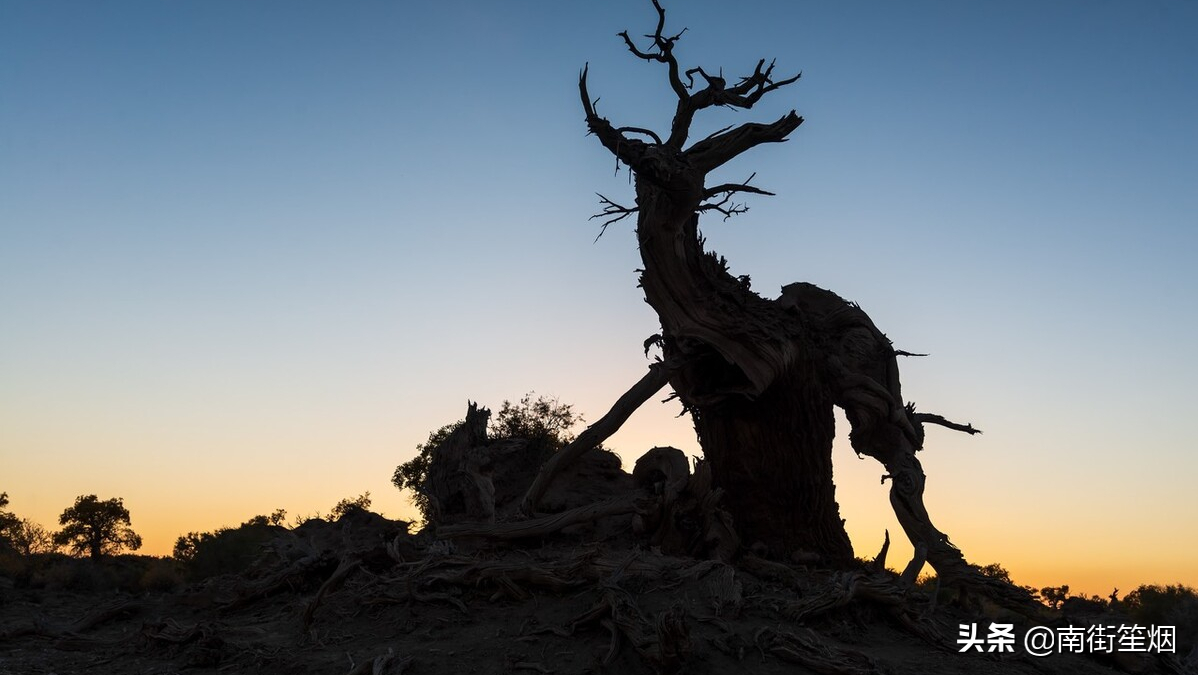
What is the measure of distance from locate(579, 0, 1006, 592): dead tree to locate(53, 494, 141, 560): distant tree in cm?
1966

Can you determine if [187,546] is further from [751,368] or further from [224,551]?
[751,368]

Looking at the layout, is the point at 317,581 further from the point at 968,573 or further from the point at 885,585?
the point at 968,573

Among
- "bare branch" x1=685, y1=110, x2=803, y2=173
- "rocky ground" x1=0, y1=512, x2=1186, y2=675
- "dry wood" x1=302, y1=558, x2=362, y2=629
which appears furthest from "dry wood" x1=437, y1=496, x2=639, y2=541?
"bare branch" x1=685, y1=110, x2=803, y2=173

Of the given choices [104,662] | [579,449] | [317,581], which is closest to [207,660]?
[104,662]

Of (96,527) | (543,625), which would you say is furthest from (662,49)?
(96,527)

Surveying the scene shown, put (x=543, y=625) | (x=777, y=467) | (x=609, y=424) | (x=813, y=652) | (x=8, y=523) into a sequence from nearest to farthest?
(x=813, y=652) → (x=543, y=625) → (x=777, y=467) → (x=609, y=424) → (x=8, y=523)

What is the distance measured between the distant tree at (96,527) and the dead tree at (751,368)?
19.7 m

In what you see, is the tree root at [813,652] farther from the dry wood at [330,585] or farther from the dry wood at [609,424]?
the dry wood at [609,424]

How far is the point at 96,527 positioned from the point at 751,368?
2150cm

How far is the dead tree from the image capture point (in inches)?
485

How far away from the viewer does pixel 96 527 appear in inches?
1025

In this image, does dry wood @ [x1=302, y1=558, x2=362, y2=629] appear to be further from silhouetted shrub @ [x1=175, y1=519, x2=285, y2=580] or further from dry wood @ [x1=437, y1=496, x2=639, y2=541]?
silhouetted shrub @ [x1=175, y1=519, x2=285, y2=580]

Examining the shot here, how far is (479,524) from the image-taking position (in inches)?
485

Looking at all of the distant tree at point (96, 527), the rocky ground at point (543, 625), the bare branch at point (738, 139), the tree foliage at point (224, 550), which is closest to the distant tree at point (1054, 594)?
the rocky ground at point (543, 625)
